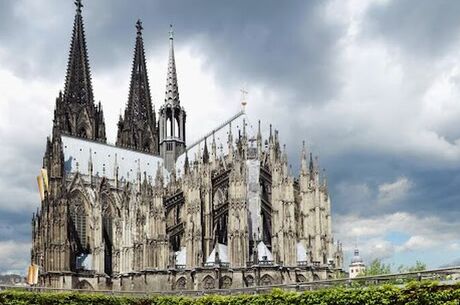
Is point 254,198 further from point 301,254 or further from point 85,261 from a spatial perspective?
point 85,261

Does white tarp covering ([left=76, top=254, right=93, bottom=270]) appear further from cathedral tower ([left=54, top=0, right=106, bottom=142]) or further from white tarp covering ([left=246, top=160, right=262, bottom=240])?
white tarp covering ([left=246, top=160, right=262, bottom=240])

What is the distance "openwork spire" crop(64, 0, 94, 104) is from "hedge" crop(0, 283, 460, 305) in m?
51.1

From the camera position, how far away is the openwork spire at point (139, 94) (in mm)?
90875

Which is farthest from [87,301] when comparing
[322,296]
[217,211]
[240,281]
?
[217,211]

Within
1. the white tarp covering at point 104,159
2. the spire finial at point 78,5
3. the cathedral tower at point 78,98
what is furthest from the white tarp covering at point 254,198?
the spire finial at point 78,5

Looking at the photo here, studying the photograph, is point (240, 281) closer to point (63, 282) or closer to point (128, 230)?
point (128, 230)

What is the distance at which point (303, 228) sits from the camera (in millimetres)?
59812

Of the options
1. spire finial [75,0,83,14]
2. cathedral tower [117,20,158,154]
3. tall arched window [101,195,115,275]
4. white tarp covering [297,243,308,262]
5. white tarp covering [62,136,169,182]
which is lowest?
white tarp covering [297,243,308,262]

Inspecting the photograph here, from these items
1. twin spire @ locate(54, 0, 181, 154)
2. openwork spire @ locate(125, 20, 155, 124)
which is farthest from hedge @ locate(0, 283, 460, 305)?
openwork spire @ locate(125, 20, 155, 124)

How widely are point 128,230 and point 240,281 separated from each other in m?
16.5

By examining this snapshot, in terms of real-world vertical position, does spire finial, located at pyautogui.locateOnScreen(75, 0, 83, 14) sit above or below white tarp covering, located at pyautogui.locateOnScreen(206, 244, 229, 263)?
above

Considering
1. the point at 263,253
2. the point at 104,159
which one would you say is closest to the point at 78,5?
the point at 104,159

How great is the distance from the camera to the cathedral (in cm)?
5491

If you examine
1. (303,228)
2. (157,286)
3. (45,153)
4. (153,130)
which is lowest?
(157,286)
